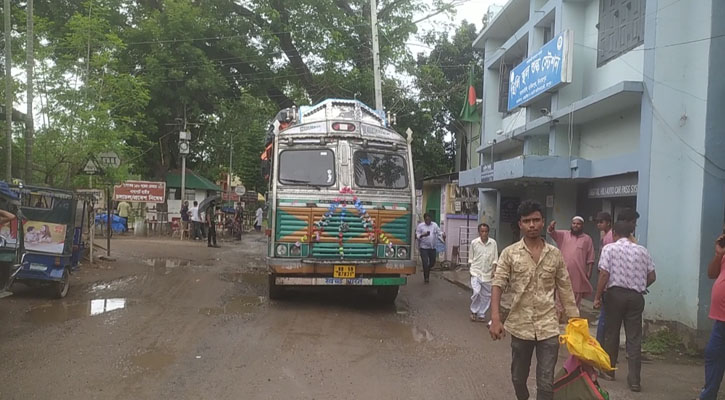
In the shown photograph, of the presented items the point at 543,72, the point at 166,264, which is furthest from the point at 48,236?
the point at 543,72

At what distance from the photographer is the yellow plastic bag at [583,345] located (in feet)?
13.2

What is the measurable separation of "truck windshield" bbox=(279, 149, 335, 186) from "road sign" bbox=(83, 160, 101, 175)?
6218 millimetres

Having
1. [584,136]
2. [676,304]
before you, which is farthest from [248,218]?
[676,304]

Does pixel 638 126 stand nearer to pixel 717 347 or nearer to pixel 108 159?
pixel 717 347

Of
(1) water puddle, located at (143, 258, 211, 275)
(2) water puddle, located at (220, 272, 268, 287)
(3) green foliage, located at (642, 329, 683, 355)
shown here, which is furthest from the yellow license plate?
(1) water puddle, located at (143, 258, 211, 275)

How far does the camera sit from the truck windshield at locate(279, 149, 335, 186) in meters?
9.25

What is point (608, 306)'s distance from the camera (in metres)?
5.64

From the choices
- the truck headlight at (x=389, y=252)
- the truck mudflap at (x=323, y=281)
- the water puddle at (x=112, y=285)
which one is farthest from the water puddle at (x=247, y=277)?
the truck headlight at (x=389, y=252)

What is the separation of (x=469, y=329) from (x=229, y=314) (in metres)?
3.59

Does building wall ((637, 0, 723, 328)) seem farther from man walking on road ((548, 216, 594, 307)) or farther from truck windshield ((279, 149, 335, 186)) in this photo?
truck windshield ((279, 149, 335, 186))

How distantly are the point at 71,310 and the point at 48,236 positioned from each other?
1.37m

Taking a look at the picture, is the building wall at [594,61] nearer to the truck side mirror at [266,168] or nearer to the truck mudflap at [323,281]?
the truck mudflap at [323,281]

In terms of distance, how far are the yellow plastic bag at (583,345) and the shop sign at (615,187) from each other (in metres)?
5.96

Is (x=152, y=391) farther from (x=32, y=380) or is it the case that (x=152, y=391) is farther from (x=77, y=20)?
(x=77, y=20)
